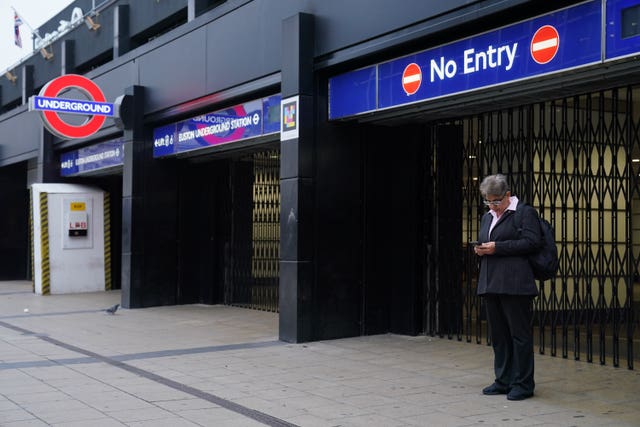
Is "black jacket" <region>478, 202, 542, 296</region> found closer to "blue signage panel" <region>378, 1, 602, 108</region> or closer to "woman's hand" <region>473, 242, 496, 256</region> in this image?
"woman's hand" <region>473, 242, 496, 256</region>

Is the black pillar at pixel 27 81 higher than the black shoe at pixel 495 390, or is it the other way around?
the black pillar at pixel 27 81

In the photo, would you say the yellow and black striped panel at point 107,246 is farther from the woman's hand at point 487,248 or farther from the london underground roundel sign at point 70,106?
the woman's hand at point 487,248

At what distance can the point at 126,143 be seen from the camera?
1521 centimetres

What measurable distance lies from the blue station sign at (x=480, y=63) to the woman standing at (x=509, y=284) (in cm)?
158

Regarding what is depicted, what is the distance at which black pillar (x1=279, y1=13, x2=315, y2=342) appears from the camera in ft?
32.8

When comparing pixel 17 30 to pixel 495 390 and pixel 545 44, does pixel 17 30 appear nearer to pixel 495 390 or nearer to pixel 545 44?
pixel 545 44

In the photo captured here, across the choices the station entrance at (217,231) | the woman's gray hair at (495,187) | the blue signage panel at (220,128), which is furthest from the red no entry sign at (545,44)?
the station entrance at (217,231)

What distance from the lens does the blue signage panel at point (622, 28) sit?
654 cm

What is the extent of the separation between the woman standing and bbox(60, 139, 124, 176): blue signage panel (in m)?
11.5

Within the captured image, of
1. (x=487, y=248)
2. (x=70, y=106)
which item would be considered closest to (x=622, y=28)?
(x=487, y=248)

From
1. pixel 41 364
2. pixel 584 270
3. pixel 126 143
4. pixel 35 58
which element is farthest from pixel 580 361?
pixel 35 58

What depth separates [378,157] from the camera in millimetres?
10688

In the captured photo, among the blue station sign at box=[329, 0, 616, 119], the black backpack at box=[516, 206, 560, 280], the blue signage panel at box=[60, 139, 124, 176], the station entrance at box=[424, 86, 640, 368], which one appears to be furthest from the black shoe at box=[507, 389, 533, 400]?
the blue signage panel at box=[60, 139, 124, 176]

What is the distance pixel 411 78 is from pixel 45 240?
39.3 ft
